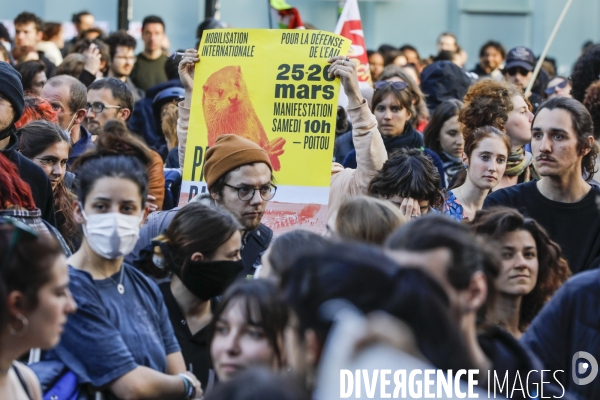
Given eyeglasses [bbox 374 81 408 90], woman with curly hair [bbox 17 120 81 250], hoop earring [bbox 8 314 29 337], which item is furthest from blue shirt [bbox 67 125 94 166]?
hoop earring [bbox 8 314 29 337]

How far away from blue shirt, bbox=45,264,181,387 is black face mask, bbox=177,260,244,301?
0.26 metres

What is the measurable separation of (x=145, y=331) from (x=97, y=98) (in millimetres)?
4543

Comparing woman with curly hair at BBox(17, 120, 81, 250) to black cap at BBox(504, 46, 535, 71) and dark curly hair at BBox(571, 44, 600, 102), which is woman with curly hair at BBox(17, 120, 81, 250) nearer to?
dark curly hair at BBox(571, 44, 600, 102)

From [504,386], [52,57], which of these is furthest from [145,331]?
[52,57]

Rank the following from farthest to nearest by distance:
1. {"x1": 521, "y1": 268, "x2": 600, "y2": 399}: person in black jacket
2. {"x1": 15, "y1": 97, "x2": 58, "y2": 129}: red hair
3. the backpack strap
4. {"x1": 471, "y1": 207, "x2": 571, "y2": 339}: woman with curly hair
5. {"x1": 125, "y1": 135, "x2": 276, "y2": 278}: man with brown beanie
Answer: {"x1": 15, "y1": 97, "x2": 58, "y2": 129}: red hair, {"x1": 125, "y1": 135, "x2": 276, "y2": 278}: man with brown beanie, {"x1": 471, "y1": 207, "x2": 571, "y2": 339}: woman with curly hair, {"x1": 521, "y1": 268, "x2": 600, "y2": 399}: person in black jacket, the backpack strap

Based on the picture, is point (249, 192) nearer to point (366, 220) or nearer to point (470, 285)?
point (366, 220)

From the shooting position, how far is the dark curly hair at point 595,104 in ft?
21.4

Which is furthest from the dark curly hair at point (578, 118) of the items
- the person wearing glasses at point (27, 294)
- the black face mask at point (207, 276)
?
the person wearing glasses at point (27, 294)

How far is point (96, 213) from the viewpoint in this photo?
4.21 m

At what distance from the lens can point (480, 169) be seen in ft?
22.1

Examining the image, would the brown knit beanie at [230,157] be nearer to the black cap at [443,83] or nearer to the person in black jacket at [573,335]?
the person in black jacket at [573,335]

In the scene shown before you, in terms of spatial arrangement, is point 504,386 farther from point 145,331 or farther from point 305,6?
point 305,6

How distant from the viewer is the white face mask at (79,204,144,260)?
4.13 m

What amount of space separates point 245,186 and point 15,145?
52.3 inches
